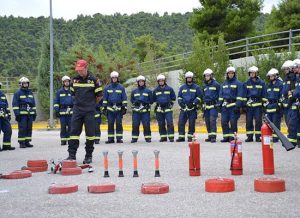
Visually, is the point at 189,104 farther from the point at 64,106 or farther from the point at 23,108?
the point at 23,108

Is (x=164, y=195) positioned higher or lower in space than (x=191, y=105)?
lower

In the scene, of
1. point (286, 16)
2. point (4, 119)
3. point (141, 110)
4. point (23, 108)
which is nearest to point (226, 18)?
point (286, 16)

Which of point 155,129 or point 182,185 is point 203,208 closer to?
point 182,185

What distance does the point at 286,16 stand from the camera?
31.1m

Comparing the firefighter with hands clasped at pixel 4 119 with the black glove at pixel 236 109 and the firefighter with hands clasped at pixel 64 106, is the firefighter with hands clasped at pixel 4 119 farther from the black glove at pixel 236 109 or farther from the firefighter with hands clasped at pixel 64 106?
the black glove at pixel 236 109

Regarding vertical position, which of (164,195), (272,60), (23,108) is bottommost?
(164,195)

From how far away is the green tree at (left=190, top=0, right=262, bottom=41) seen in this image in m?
32.5

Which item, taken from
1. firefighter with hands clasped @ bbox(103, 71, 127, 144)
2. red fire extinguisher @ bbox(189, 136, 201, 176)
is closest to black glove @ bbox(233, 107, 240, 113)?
firefighter with hands clasped @ bbox(103, 71, 127, 144)

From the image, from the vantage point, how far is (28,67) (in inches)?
2151

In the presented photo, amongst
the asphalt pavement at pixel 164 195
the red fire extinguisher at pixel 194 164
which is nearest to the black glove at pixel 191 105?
the asphalt pavement at pixel 164 195

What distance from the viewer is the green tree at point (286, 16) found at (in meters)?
30.3

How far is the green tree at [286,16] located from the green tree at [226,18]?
153 cm

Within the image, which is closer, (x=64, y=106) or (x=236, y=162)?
(x=236, y=162)

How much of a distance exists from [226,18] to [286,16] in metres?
3.75
